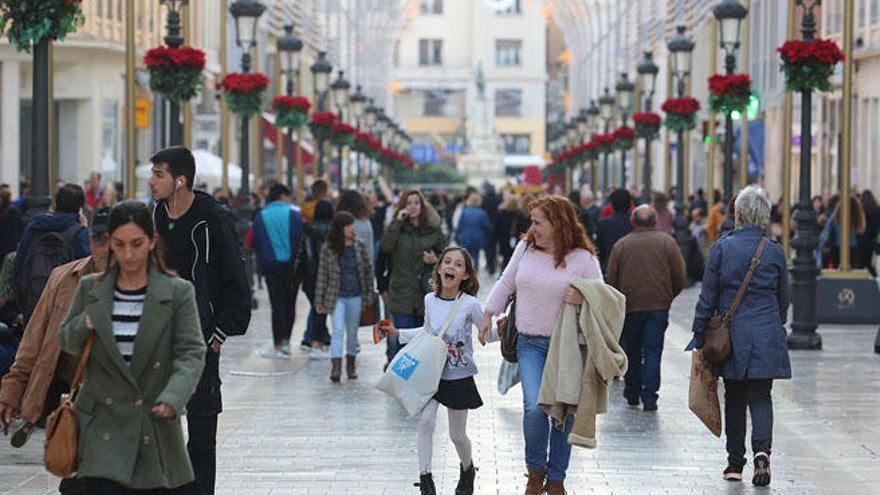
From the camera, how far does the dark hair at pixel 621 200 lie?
1892 centimetres

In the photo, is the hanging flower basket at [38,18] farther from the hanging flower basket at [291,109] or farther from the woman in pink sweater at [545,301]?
the hanging flower basket at [291,109]

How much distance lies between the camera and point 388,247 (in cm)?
1827

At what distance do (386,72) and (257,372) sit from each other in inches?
3959

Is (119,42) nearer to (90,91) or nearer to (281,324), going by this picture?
(90,91)

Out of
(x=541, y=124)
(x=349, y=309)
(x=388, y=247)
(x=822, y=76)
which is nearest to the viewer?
(x=388, y=247)

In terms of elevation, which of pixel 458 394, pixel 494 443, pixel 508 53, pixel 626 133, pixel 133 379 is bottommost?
pixel 494 443

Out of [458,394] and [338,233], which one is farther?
[338,233]

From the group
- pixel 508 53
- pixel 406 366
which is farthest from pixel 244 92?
pixel 508 53

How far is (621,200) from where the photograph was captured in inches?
749

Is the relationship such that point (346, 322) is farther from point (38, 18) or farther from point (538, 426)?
point (538, 426)

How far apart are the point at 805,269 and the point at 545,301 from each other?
1151 cm

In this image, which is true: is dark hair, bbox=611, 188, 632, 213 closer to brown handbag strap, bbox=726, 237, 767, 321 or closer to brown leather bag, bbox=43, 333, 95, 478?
brown handbag strap, bbox=726, 237, 767, 321

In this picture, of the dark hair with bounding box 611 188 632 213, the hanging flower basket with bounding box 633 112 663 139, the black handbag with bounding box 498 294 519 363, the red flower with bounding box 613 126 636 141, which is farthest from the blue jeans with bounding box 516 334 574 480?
the red flower with bounding box 613 126 636 141

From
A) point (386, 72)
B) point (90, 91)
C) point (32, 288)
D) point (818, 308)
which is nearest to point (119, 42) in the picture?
point (90, 91)
